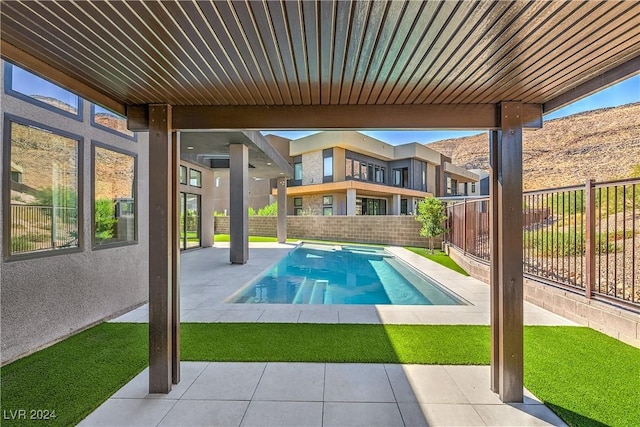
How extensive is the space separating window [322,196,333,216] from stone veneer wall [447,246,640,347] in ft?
56.8

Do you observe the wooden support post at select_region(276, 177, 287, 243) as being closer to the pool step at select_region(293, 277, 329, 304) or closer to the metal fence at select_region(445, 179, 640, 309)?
the pool step at select_region(293, 277, 329, 304)

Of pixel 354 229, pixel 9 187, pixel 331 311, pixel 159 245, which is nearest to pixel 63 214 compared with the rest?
pixel 9 187

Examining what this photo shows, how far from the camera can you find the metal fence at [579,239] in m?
4.43

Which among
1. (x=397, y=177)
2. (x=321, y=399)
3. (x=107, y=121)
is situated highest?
(x=397, y=177)

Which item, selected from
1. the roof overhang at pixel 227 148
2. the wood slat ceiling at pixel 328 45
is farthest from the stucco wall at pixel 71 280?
the roof overhang at pixel 227 148

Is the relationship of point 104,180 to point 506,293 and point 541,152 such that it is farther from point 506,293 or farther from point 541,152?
point 541,152

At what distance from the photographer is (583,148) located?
36.4 m

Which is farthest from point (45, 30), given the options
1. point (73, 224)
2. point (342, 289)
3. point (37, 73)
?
point (342, 289)

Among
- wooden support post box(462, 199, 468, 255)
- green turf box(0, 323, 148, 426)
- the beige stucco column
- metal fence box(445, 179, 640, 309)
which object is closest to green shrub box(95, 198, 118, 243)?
green turf box(0, 323, 148, 426)

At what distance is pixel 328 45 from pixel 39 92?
4096 mm

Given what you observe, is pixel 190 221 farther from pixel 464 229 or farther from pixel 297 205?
pixel 297 205

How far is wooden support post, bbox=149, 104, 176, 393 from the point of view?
121 inches

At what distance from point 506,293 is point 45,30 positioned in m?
4.22

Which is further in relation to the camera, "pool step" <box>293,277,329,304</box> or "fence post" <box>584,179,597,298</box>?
"pool step" <box>293,277,329,304</box>
